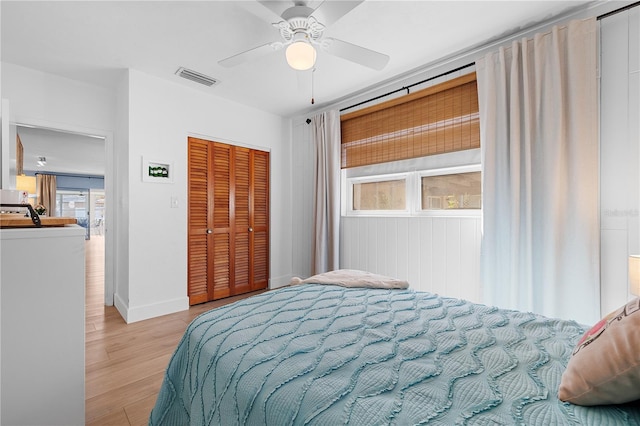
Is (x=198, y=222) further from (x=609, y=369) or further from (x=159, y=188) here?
(x=609, y=369)

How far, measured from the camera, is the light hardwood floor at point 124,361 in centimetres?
167

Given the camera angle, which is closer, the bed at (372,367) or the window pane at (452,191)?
the bed at (372,367)

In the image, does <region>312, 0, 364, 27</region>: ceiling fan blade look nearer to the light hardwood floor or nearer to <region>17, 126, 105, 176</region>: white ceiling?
the light hardwood floor

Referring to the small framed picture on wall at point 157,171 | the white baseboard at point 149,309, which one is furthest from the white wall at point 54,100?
the white baseboard at point 149,309

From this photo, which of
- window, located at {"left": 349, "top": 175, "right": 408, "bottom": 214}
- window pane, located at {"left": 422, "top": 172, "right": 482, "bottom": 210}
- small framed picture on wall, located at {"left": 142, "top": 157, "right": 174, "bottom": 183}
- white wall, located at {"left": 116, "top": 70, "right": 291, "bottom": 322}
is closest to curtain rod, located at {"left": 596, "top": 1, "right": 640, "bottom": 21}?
window pane, located at {"left": 422, "top": 172, "right": 482, "bottom": 210}

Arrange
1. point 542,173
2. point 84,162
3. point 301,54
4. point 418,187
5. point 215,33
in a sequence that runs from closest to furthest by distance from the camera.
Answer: point 301,54, point 542,173, point 215,33, point 418,187, point 84,162

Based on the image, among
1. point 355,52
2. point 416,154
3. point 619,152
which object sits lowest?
point 619,152

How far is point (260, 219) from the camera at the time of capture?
13.9 ft

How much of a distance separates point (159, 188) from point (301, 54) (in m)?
2.25

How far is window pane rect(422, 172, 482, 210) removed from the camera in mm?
2738

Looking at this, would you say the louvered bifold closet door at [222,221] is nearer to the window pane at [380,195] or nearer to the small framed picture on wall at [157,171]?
the small framed picture on wall at [157,171]

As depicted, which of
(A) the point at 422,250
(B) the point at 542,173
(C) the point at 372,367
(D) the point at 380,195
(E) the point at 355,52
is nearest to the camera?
(C) the point at 372,367

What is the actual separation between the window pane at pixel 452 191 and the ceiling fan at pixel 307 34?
135 centimetres

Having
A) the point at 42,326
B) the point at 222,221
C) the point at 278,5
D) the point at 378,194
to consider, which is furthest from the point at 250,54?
the point at 222,221
